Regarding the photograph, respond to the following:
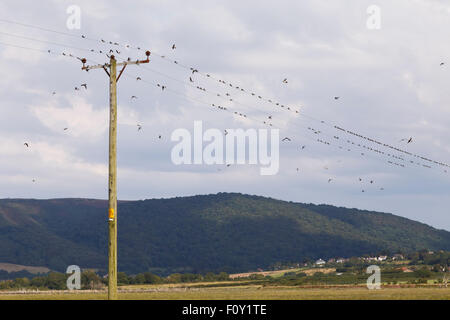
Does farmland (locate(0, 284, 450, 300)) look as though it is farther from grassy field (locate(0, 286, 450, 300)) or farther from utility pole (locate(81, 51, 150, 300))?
utility pole (locate(81, 51, 150, 300))

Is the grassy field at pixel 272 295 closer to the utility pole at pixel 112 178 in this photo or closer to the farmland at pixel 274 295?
the farmland at pixel 274 295

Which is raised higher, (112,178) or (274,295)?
(112,178)

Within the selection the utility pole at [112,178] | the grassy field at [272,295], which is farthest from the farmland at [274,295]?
the utility pole at [112,178]

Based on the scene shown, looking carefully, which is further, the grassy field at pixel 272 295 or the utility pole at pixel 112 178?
the grassy field at pixel 272 295

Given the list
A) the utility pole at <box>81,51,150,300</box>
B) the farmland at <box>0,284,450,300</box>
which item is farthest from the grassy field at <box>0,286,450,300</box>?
the utility pole at <box>81,51,150,300</box>

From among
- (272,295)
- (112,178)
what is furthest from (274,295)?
(112,178)

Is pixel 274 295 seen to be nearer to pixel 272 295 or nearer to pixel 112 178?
pixel 272 295

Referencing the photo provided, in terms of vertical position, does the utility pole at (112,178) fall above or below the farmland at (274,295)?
above

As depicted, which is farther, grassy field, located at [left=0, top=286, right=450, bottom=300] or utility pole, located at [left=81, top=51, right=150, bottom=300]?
grassy field, located at [left=0, top=286, right=450, bottom=300]

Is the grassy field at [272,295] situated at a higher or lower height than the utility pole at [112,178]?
lower
